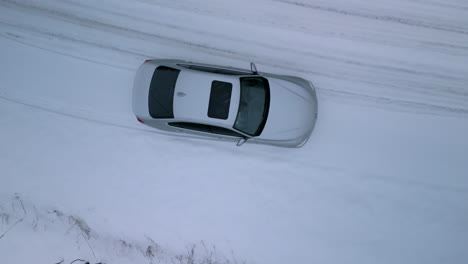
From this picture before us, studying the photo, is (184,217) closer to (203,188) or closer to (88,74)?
(203,188)

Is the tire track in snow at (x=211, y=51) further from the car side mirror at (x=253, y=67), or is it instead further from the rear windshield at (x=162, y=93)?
the rear windshield at (x=162, y=93)

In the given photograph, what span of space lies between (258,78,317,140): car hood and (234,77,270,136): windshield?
3.9 inches

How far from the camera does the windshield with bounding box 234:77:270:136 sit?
4.49 meters

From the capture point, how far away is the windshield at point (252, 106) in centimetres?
449

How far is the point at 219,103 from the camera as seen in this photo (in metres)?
4.44

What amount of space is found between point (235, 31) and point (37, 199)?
4701mm

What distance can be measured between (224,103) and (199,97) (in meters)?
0.39

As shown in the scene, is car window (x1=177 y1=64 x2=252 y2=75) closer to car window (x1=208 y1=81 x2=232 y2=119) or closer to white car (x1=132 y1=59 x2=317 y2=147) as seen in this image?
white car (x1=132 y1=59 x2=317 y2=147)

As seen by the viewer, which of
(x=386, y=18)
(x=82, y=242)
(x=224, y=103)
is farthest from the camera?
(x=82, y=242)

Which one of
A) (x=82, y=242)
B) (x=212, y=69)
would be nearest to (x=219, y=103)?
(x=212, y=69)

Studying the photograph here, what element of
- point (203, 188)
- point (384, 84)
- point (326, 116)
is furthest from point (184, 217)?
point (384, 84)

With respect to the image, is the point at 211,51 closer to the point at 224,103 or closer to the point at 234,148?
the point at 224,103

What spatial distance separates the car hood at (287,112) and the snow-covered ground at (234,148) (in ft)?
1.84

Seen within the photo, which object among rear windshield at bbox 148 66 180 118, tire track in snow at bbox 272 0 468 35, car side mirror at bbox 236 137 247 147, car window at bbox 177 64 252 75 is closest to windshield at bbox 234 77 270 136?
car side mirror at bbox 236 137 247 147
